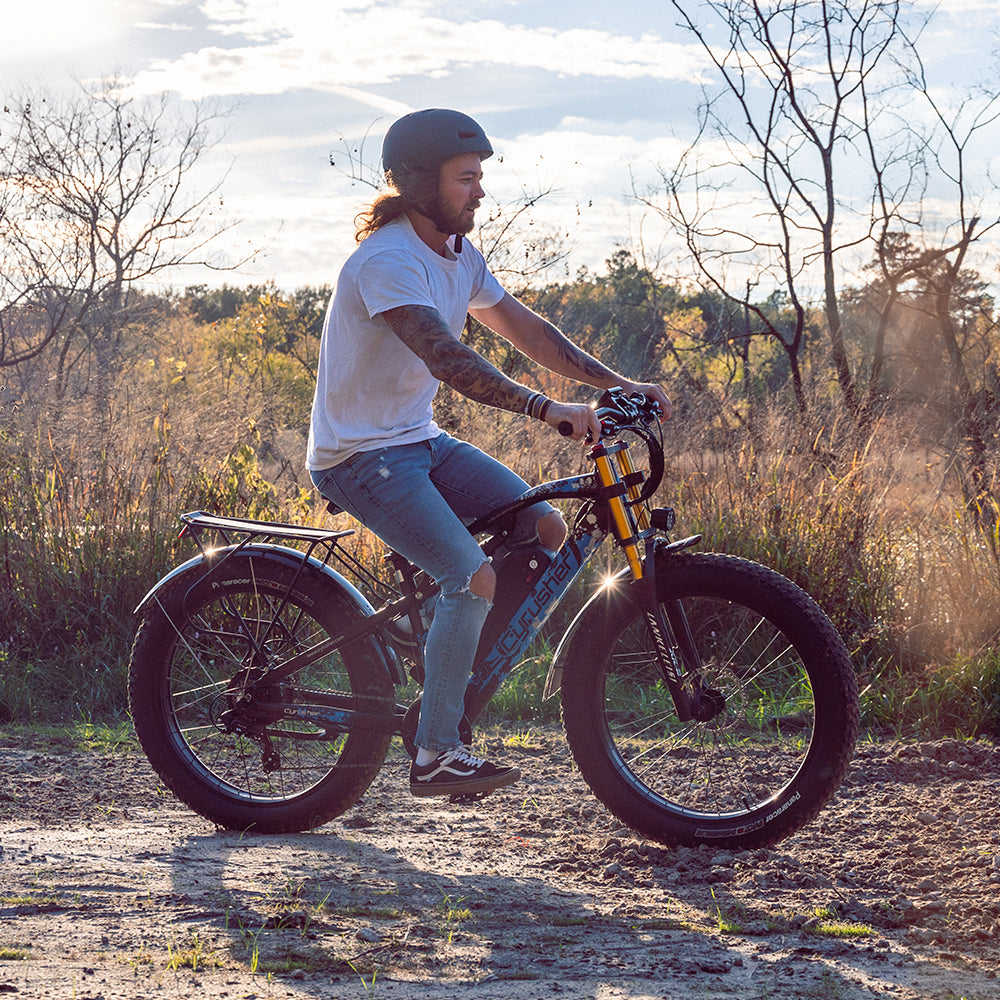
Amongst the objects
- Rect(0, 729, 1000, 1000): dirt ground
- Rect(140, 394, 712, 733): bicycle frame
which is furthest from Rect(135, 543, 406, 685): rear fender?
Rect(0, 729, 1000, 1000): dirt ground

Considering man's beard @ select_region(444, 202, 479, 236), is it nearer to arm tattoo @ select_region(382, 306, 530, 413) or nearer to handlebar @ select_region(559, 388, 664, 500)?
arm tattoo @ select_region(382, 306, 530, 413)

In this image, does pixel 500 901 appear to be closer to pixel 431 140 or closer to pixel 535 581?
pixel 535 581

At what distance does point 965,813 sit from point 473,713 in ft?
5.86

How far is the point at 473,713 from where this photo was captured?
4012mm

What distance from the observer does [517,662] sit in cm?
409

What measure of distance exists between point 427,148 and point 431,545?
1.26m

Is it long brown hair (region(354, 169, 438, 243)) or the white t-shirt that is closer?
the white t-shirt

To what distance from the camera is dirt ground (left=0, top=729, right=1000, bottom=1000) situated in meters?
2.87

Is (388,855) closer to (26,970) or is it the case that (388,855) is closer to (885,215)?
(26,970)

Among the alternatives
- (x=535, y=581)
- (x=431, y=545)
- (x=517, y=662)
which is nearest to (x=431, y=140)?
(x=431, y=545)

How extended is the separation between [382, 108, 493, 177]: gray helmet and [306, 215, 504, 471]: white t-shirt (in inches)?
7.4

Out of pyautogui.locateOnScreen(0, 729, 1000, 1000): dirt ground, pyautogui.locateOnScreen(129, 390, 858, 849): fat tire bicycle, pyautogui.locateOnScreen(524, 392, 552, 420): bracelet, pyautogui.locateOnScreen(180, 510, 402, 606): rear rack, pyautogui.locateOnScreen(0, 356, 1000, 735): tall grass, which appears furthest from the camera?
pyautogui.locateOnScreen(0, 356, 1000, 735): tall grass

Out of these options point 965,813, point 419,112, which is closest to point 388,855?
point 965,813

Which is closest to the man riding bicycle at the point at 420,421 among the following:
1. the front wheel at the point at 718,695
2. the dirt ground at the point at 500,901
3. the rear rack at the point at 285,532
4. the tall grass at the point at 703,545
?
the rear rack at the point at 285,532
